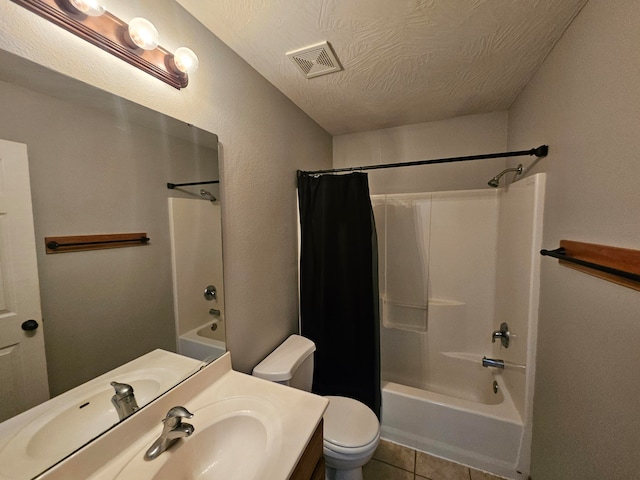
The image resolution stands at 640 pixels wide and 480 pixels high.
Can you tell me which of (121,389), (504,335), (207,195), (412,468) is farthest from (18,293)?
(504,335)

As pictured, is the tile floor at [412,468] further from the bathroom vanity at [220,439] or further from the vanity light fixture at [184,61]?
the vanity light fixture at [184,61]

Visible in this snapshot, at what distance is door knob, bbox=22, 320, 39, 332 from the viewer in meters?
0.58

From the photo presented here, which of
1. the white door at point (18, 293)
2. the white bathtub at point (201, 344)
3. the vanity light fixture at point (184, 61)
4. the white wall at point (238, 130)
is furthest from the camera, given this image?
the white bathtub at point (201, 344)

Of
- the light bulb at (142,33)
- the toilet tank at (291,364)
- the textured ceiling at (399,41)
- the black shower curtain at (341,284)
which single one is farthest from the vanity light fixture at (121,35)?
the toilet tank at (291,364)

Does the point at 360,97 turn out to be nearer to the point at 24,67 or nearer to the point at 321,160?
the point at 321,160

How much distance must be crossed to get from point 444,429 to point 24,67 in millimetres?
2383

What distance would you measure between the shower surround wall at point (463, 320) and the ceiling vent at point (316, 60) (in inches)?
45.3

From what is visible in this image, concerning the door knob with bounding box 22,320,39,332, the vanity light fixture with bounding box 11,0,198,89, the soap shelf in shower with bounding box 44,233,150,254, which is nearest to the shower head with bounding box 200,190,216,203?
the soap shelf in shower with bounding box 44,233,150,254

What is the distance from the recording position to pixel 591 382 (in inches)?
33.5

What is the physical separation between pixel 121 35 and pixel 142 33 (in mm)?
60

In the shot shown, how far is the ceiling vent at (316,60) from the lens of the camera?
1156mm

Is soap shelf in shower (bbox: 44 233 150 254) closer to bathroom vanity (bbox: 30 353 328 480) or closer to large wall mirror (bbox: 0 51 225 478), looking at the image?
large wall mirror (bbox: 0 51 225 478)

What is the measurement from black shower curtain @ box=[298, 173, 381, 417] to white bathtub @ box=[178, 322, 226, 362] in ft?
2.43

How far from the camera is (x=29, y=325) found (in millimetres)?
583
